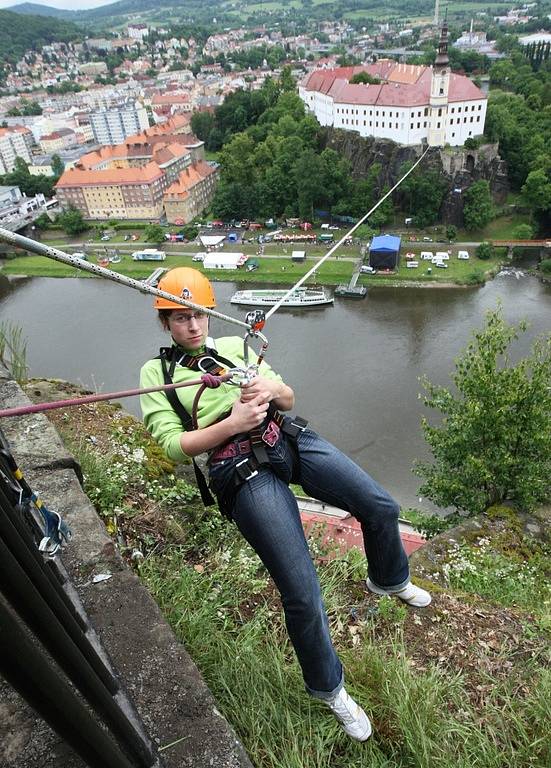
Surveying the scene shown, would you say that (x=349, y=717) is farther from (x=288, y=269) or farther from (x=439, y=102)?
(x=439, y=102)

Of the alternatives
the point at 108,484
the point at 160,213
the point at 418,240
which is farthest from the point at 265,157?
the point at 108,484

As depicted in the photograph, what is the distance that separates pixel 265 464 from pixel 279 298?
20.3 m

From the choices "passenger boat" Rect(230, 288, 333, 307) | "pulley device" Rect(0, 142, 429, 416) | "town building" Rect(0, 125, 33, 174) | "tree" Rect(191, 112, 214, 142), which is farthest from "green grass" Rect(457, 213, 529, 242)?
"town building" Rect(0, 125, 33, 174)

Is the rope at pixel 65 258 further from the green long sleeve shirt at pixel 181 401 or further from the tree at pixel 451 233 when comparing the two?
the tree at pixel 451 233

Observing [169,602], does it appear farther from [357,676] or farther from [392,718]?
[392,718]

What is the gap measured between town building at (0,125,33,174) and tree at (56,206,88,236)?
28.4 metres

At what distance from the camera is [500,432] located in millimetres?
6086

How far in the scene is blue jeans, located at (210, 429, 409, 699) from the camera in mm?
1733

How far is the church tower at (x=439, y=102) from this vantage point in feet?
93.0

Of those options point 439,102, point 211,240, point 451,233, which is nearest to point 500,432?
point 451,233

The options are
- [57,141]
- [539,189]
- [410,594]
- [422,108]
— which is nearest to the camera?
[410,594]

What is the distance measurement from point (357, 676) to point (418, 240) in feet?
92.0

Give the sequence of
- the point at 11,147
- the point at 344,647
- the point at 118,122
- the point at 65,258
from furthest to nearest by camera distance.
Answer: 1. the point at 118,122
2. the point at 11,147
3. the point at 344,647
4. the point at 65,258

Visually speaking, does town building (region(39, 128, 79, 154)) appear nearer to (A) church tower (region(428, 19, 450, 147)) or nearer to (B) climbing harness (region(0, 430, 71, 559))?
(A) church tower (region(428, 19, 450, 147))
